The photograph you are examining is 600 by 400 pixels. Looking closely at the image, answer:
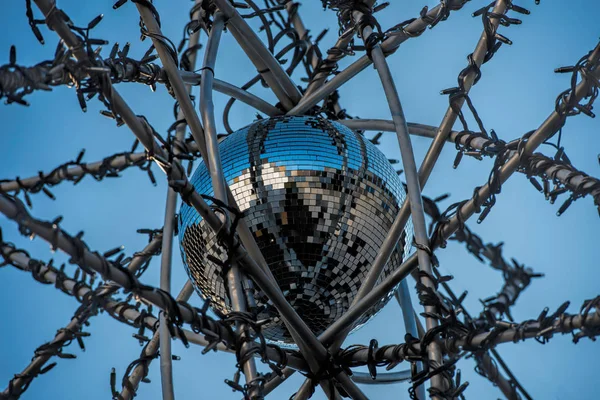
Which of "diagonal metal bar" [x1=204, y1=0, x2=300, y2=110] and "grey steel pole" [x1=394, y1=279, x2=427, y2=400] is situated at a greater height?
"diagonal metal bar" [x1=204, y1=0, x2=300, y2=110]

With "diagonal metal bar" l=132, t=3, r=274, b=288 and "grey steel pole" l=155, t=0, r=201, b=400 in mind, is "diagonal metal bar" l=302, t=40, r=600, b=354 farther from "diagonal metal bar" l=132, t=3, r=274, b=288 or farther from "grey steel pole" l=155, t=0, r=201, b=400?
"grey steel pole" l=155, t=0, r=201, b=400

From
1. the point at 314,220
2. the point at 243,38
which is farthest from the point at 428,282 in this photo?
the point at 243,38

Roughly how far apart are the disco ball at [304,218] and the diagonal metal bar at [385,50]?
→ 146cm

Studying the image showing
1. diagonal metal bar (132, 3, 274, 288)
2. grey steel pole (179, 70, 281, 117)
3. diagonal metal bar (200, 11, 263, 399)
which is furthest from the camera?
grey steel pole (179, 70, 281, 117)

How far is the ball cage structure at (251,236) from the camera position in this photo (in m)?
7.94

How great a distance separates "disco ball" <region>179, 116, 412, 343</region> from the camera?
10328 mm

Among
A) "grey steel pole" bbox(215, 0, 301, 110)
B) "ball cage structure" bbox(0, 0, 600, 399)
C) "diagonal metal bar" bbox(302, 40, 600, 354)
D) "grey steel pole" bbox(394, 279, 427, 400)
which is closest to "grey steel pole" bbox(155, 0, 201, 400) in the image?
"ball cage structure" bbox(0, 0, 600, 399)

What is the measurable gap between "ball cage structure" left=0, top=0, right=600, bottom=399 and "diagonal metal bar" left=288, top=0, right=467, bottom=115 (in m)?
0.02

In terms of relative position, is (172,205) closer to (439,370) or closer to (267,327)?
(267,327)

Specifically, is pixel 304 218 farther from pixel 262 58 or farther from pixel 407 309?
pixel 262 58

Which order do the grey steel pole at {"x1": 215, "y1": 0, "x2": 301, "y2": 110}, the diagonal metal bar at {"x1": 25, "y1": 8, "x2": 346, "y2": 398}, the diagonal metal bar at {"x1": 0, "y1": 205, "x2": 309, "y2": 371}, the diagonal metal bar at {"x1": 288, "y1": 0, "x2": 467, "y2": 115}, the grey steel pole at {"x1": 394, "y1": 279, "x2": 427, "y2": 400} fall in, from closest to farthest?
1. the diagonal metal bar at {"x1": 0, "y1": 205, "x2": 309, "y2": 371}
2. the diagonal metal bar at {"x1": 25, "y1": 8, "x2": 346, "y2": 398}
3. the diagonal metal bar at {"x1": 288, "y1": 0, "x2": 467, "y2": 115}
4. the grey steel pole at {"x1": 215, "y1": 0, "x2": 301, "y2": 110}
5. the grey steel pole at {"x1": 394, "y1": 279, "x2": 427, "y2": 400}

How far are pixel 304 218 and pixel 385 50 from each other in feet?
7.96

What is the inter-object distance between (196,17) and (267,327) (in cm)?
388

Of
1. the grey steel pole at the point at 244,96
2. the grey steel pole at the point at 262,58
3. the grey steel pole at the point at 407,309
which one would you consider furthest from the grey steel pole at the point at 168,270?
the grey steel pole at the point at 407,309
